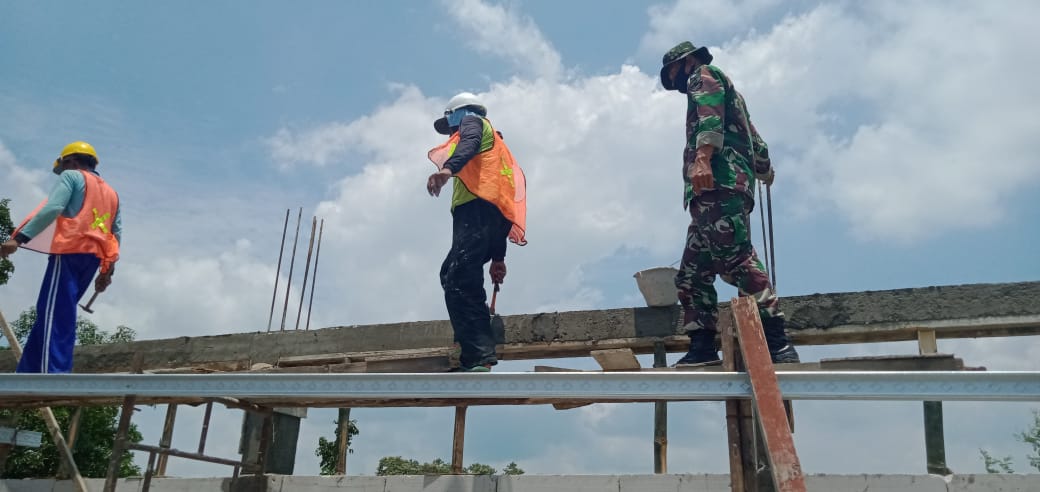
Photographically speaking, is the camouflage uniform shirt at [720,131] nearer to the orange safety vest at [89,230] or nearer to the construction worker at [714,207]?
the construction worker at [714,207]

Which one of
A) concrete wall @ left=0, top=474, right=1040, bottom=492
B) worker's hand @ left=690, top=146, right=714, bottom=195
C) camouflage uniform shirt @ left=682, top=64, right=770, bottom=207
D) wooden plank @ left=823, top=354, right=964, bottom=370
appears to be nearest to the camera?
wooden plank @ left=823, top=354, right=964, bottom=370

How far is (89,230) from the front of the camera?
5566mm

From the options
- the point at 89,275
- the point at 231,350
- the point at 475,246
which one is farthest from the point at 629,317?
the point at 89,275

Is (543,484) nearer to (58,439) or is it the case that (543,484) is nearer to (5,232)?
(58,439)

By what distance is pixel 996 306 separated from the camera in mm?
4707

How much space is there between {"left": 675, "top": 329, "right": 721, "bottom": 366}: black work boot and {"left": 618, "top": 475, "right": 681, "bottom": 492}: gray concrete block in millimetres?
650

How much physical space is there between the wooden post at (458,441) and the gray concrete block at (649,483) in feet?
3.32

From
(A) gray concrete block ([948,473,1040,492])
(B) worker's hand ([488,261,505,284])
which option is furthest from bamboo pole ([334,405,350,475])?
(A) gray concrete block ([948,473,1040,492])

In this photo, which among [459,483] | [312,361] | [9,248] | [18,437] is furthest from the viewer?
[18,437]

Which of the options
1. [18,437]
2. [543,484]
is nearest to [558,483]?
[543,484]

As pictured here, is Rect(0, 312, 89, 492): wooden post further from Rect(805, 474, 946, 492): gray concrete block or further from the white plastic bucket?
Rect(805, 474, 946, 492): gray concrete block

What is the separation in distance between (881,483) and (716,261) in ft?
4.65

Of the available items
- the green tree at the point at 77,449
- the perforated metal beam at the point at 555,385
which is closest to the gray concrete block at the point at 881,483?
the perforated metal beam at the point at 555,385

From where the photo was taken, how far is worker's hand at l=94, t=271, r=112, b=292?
595cm
